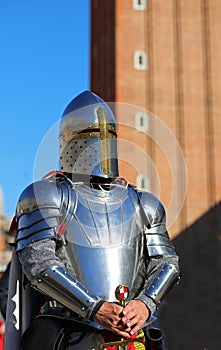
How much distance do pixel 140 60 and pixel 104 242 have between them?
24.0 meters

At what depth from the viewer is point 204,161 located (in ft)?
86.4

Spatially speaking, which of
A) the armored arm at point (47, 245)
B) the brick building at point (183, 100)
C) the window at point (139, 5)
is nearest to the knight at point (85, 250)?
the armored arm at point (47, 245)

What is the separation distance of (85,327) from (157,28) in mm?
24993

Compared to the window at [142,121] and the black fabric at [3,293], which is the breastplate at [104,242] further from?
the window at [142,121]

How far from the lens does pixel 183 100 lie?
26.6 meters

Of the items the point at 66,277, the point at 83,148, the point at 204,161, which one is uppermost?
the point at 83,148

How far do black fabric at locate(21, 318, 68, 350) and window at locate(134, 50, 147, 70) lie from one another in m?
23.9

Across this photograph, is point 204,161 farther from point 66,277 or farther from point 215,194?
point 66,277

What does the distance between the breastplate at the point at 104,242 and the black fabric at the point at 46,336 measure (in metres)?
0.21

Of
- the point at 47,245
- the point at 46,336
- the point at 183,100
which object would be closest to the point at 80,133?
the point at 47,245

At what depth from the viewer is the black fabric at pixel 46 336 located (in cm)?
297

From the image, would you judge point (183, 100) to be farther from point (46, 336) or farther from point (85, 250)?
point (46, 336)

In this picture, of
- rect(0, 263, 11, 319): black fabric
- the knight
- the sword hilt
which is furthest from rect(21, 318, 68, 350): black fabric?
rect(0, 263, 11, 319): black fabric

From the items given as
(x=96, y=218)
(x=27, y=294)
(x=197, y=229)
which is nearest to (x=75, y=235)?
(x=96, y=218)
